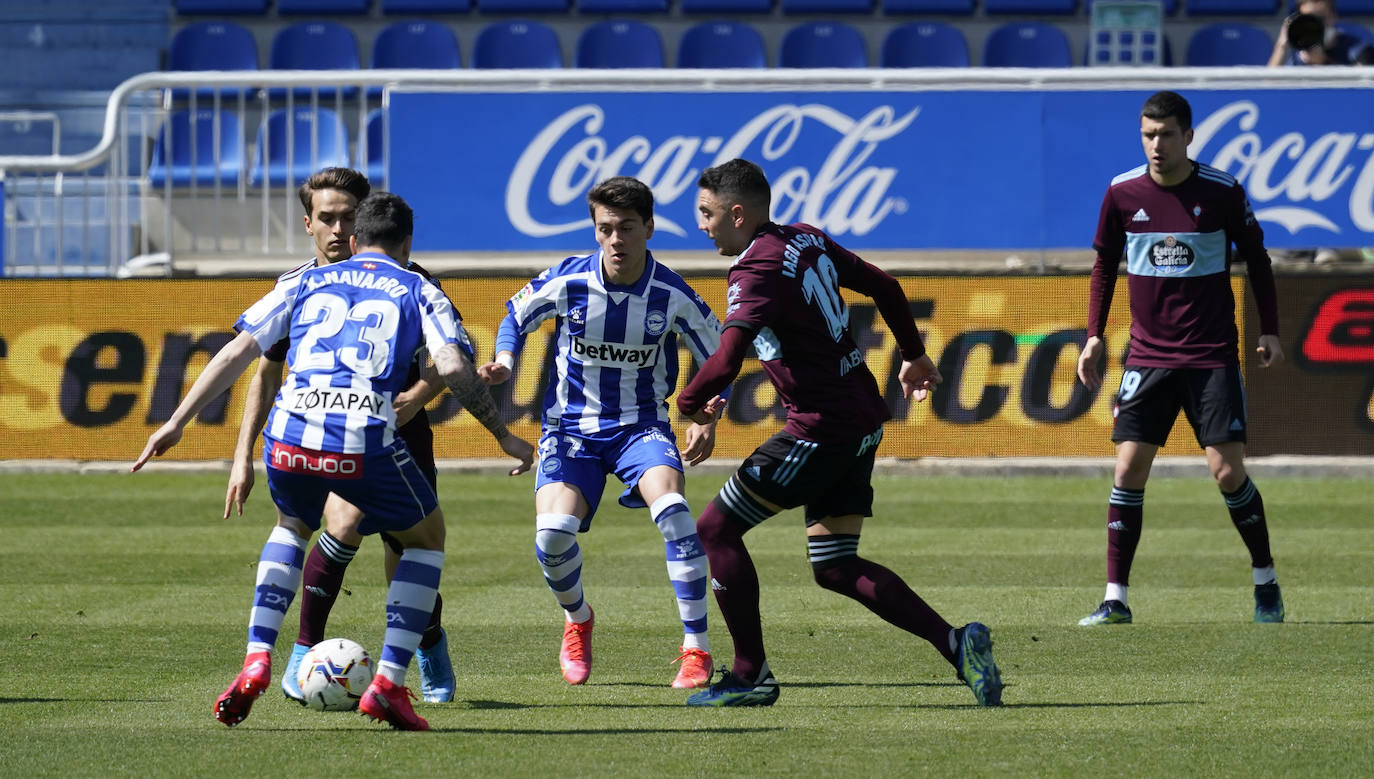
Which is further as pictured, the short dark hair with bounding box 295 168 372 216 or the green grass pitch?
the short dark hair with bounding box 295 168 372 216

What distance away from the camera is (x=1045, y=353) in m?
13.6

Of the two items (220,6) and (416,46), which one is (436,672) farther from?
(220,6)

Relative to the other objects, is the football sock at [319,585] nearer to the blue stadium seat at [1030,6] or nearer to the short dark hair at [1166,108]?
the short dark hair at [1166,108]

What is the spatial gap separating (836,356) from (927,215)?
8180mm

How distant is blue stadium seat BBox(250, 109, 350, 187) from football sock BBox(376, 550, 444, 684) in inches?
361

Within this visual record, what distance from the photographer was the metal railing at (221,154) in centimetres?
1406

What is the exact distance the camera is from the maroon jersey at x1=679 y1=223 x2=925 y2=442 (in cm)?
593

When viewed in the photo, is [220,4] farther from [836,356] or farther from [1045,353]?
[836,356]

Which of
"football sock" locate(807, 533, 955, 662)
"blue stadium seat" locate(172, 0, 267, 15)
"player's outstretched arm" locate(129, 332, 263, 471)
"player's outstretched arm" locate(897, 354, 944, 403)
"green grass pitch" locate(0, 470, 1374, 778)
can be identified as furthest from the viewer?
"blue stadium seat" locate(172, 0, 267, 15)

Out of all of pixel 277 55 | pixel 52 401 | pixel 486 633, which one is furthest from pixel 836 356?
pixel 277 55

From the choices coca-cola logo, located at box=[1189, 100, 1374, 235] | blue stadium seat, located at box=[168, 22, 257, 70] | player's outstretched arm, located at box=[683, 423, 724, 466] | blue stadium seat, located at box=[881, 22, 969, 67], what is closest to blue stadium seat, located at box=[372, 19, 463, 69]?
blue stadium seat, located at box=[168, 22, 257, 70]

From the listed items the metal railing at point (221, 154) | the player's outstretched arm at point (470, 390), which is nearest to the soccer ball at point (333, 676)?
the player's outstretched arm at point (470, 390)

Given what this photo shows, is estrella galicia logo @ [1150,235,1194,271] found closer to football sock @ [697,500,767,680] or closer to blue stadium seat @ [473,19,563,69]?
football sock @ [697,500,767,680]

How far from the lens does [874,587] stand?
5.93 m
